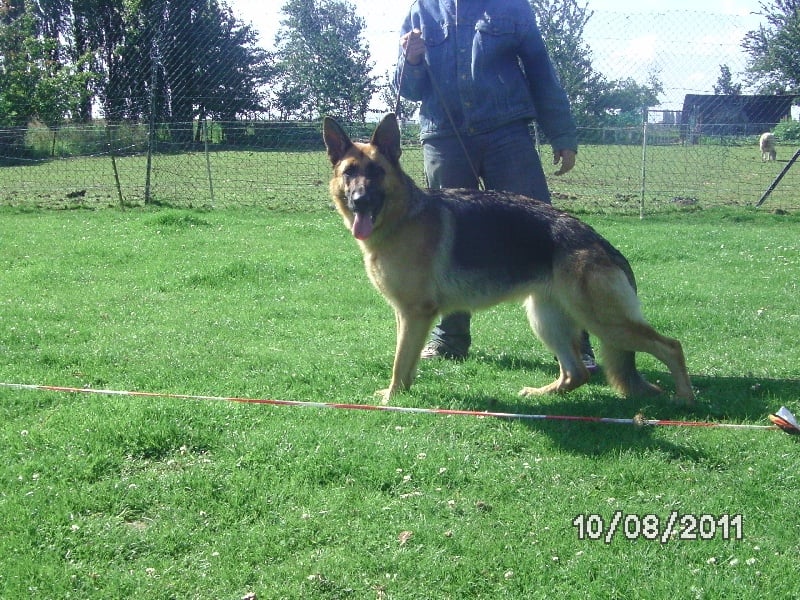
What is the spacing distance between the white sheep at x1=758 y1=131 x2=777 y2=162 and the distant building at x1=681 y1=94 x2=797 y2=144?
0.43m

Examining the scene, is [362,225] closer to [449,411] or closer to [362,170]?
[362,170]

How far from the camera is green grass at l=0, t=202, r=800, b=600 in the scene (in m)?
2.76

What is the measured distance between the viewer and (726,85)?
1817cm

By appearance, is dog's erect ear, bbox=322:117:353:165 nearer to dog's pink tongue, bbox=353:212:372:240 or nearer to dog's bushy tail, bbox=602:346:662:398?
dog's pink tongue, bbox=353:212:372:240

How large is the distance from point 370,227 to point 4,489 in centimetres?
242

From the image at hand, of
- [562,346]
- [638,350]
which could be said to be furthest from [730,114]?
[638,350]

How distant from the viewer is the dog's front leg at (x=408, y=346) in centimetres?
471

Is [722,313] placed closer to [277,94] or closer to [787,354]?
[787,354]

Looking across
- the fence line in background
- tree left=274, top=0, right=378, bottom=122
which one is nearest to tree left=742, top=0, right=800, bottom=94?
the fence line in background

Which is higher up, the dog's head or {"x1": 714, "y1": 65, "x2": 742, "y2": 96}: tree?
{"x1": 714, "y1": 65, "x2": 742, "y2": 96}: tree

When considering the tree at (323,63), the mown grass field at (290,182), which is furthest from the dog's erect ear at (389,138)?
the tree at (323,63)

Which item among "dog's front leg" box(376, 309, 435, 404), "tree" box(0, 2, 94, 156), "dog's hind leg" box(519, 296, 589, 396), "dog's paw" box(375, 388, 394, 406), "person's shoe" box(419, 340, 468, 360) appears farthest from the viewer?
"tree" box(0, 2, 94, 156)
